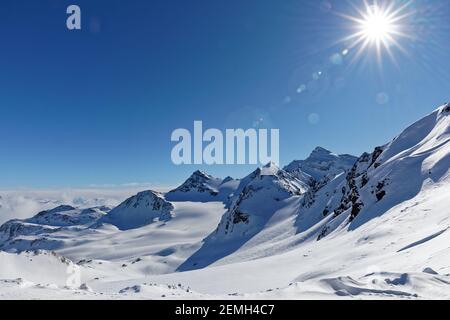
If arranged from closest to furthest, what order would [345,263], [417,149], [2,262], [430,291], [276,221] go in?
[430,291] → [345,263] → [2,262] → [417,149] → [276,221]

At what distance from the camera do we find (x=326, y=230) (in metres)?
56.1

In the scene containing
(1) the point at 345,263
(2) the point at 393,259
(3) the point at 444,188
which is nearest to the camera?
(2) the point at 393,259
